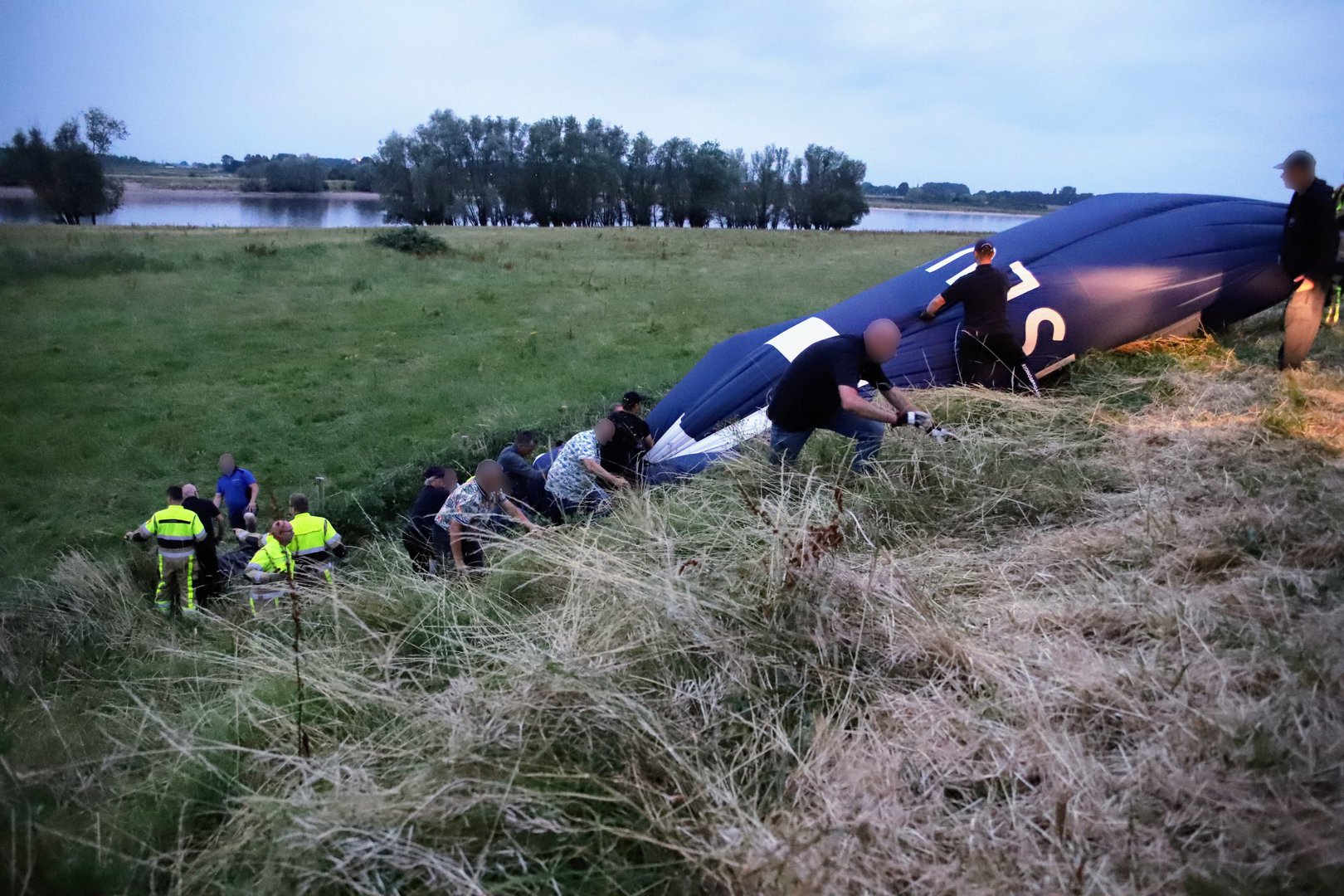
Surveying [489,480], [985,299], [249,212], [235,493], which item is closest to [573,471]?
[489,480]

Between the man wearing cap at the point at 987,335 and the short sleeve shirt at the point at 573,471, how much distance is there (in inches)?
124

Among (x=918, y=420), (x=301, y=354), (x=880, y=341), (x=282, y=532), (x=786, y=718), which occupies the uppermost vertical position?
(x=880, y=341)

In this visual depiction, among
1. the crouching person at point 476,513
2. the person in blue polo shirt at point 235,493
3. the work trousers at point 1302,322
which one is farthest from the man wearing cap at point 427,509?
the work trousers at point 1302,322

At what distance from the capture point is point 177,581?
6.79 meters

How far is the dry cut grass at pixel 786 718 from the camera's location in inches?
78.9

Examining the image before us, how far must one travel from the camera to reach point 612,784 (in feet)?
7.48

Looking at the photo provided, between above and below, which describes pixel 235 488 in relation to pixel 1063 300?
below

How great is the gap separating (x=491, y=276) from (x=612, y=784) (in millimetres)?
21826

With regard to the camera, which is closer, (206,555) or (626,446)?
(626,446)

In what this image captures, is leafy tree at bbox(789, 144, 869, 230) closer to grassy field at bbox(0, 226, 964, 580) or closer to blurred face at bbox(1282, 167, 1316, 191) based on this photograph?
grassy field at bbox(0, 226, 964, 580)

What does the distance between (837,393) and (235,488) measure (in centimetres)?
701

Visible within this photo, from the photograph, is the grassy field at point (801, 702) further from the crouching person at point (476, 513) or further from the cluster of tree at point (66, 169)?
the cluster of tree at point (66, 169)

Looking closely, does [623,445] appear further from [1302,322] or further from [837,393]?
[1302,322]

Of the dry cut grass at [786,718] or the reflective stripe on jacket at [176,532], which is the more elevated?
the dry cut grass at [786,718]
